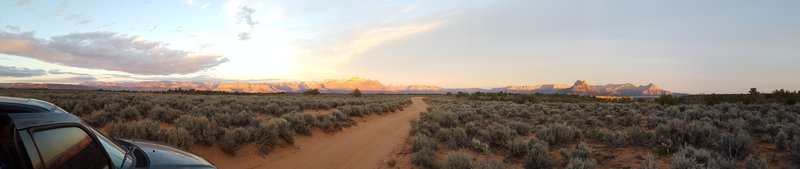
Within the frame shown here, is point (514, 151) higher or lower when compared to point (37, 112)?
lower

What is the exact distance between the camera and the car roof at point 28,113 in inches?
93.2

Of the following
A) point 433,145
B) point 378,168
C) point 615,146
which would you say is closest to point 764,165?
point 615,146

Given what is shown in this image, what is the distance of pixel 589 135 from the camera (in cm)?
1223

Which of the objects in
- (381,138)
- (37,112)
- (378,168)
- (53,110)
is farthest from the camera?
(381,138)

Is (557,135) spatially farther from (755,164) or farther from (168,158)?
(168,158)

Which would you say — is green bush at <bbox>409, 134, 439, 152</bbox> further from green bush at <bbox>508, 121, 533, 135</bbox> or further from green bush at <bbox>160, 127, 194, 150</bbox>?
green bush at <bbox>160, 127, 194, 150</bbox>

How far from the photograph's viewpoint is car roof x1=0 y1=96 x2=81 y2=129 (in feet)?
7.77

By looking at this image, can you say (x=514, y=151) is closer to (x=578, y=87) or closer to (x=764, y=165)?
(x=764, y=165)

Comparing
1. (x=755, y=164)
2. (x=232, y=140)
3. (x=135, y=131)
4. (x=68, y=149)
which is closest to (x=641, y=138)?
(x=755, y=164)

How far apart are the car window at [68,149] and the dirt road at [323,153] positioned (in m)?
6.38

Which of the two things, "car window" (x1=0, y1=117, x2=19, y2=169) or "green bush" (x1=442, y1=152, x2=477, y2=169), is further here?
"green bush" (x1=442, y1=152, x2=477, y2=169)

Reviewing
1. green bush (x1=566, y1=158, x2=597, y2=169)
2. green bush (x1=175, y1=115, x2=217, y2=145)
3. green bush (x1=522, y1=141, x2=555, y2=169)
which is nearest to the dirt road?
green bush (x1=175, y1=115, x2=217, y2=145)

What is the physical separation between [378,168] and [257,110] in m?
12.1

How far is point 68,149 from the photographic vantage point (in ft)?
8.80
